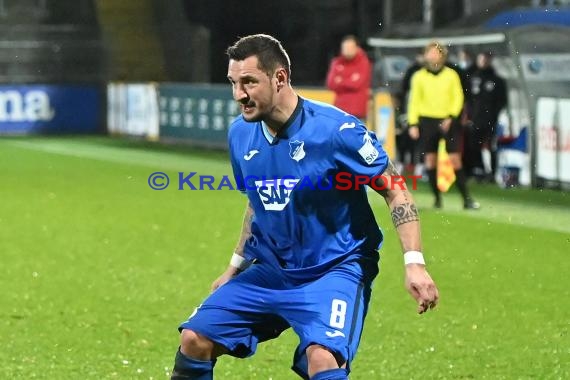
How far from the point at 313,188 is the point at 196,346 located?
73 centimetres

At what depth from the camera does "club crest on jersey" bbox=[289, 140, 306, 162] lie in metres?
5.05

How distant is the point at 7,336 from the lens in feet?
26.7

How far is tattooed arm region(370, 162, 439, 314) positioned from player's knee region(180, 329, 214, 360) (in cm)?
78

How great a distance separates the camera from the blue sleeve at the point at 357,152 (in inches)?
197

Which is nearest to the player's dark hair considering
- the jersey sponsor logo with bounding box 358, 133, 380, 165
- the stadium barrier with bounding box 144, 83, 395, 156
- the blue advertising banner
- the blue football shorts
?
the jersey sponsor logo with bounding box 358, 133, 380, 165

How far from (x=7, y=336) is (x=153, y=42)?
2736cm

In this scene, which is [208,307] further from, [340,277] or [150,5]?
[150,5]

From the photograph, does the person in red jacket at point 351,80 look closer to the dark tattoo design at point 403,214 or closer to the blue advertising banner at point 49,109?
the dark tattoo design at point 403,214

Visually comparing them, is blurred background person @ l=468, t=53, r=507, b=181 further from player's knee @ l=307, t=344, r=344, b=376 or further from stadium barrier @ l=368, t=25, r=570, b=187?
player's knee @ l=307, t=344, r=344, b=376

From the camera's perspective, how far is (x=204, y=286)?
1017 cm

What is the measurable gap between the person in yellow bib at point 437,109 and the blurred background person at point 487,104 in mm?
3774

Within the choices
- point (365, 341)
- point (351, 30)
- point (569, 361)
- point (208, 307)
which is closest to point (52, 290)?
point (365, 341)

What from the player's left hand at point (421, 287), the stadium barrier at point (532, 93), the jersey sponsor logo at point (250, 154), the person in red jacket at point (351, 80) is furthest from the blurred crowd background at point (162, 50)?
the player's left hand at point (421, 287)

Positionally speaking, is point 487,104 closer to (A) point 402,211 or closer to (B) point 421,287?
(A) point 402,211
